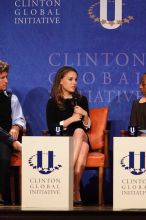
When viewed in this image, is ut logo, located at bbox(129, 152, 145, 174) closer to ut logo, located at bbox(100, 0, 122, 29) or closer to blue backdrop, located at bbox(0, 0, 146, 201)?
blue backdrop, located at bbox(0, 0, 146, 201)

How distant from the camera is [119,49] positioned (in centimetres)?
666

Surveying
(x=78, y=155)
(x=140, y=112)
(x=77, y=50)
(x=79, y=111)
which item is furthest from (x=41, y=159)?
(x=77, y=50)

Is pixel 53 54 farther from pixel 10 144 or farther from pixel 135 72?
pixel 10 144

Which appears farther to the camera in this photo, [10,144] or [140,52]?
[140,52]

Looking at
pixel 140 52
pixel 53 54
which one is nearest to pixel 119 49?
pixel 140 52

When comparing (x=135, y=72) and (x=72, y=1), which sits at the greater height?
(x=72, y=1)

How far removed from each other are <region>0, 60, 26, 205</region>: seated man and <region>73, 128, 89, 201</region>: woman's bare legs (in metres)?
0.56

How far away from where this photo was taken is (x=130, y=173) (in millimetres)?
4777

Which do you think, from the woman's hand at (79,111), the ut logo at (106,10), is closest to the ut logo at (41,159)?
the woman's hand at (79,111)

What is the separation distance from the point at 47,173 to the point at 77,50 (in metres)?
2.30

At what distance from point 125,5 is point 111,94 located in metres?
1.00

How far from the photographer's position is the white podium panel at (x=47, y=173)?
478 cm
